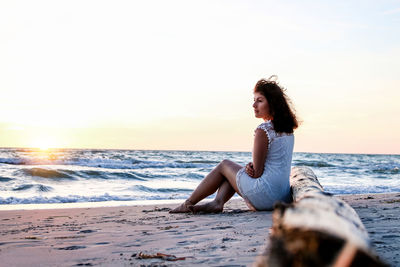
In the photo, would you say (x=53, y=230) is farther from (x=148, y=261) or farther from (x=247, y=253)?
(x=247, y=253)

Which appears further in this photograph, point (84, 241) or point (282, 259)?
point (84, 241)

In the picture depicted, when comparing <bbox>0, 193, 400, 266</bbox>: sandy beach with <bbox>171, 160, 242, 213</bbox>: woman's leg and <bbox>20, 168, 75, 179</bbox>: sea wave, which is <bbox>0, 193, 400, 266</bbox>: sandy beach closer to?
<bbox>171, 160, 242, 213</bbox>: woman's leg

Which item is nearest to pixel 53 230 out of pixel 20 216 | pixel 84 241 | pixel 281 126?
pixel 84 241

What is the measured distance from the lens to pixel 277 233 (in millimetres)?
1454

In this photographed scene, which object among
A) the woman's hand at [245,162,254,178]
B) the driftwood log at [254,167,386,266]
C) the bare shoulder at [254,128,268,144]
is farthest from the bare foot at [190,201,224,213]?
the driftwood log at [254,167,386,266]

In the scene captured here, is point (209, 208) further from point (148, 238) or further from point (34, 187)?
point (34, 187)

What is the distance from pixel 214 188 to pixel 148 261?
2.63 m

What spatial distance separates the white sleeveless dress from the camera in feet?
16.2

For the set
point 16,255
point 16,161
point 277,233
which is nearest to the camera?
point 277,233

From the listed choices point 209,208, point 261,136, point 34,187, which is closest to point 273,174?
point 261,136

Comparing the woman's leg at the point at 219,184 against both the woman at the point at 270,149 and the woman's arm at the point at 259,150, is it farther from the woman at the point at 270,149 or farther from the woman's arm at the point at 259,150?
the woman's arm at the point at 259,150

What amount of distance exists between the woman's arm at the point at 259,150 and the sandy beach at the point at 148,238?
0.59m

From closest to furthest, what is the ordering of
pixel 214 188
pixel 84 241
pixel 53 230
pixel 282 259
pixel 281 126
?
pixel 282 259 → pixel 84 241 → pixel 53 230 → pixel 281 126 → pixel 214 188

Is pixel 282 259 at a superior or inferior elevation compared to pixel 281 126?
inferior
